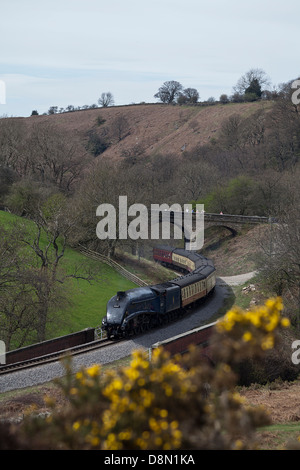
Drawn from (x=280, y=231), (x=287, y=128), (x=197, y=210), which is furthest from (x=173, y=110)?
(x=280, y=231)

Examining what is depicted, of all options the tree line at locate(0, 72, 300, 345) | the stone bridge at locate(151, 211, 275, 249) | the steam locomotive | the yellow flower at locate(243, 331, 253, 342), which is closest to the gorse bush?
the yellow flower at locate(243, 331, 253, 342)

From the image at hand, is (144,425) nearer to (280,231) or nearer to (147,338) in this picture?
(147,338)

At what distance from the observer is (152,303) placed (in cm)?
2659

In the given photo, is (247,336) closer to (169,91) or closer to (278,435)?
(278,435)

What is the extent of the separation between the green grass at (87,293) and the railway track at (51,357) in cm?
505

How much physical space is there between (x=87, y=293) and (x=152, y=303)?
36.5 ft

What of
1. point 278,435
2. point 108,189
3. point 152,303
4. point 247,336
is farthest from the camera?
point 108,189

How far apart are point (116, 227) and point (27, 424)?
41.7m

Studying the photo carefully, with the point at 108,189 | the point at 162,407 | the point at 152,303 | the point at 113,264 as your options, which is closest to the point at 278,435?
the point at 162,407

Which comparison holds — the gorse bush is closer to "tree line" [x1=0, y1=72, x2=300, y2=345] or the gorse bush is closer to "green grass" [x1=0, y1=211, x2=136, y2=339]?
"tree line" [x1=0, y1=72, x2=300, y2=345]

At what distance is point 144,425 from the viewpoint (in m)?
5.74

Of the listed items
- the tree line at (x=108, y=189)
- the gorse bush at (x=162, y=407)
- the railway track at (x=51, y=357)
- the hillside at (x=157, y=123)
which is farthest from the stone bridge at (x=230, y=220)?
the gorse bush at (x=162, y=407)

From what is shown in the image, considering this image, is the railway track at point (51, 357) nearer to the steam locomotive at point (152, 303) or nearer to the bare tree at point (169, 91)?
the steam locomotive at point (152, 303)

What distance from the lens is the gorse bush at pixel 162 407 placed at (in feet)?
18.2
